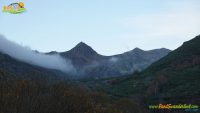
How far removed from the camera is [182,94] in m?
146

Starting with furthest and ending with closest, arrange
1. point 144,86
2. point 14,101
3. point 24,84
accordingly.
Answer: point 144,86 → point 24,84 → point 14,101

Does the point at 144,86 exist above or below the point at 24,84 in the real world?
below

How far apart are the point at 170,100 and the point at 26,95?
115593 mm

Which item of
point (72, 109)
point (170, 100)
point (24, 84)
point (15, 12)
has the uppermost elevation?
point (15, 12)

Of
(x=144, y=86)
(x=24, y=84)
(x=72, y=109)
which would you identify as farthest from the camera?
(x=144, y=86)

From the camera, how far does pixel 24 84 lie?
2930cm

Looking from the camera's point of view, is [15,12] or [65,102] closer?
[65,102]

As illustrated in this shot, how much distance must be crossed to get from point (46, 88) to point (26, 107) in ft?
18.4

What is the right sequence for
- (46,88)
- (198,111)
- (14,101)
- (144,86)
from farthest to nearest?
(144,86) < (198,111) < (46,88) < (14,101)

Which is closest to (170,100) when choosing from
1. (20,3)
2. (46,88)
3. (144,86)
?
(144,86)

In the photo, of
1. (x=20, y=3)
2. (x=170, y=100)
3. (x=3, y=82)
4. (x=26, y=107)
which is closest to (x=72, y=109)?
(x=26, y=107)

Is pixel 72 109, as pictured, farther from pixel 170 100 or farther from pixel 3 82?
pixel 170 100

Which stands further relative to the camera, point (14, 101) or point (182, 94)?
point (182, 94)

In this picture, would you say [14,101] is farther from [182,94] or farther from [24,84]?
[182,94]
